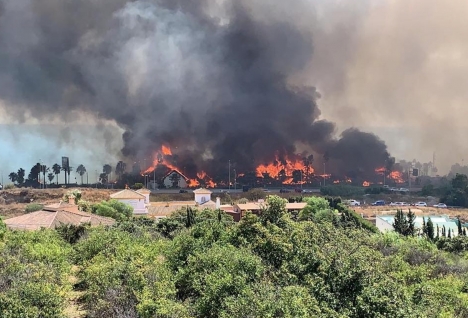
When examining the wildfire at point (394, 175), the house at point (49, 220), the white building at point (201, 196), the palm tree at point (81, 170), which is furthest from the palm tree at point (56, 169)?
the wildfire at point (394, 175)

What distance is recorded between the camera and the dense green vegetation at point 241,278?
12.7 meters

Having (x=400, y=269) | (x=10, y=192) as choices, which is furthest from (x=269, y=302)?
(x=10, y=192)

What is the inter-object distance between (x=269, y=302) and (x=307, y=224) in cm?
974

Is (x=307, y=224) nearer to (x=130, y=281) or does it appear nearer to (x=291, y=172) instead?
(x=130, y=281)

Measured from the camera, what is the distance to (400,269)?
63.8ft

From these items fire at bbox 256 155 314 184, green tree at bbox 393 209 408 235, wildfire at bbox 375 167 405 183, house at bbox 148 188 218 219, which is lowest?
green tree at bbox 393 209 408 235

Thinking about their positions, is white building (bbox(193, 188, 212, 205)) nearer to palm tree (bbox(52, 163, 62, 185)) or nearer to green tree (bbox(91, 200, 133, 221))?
green tree (bbox(91, 200, 133, 221))

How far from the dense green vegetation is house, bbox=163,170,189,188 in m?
73.2

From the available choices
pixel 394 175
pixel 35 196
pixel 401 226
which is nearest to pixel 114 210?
pixel 401 226

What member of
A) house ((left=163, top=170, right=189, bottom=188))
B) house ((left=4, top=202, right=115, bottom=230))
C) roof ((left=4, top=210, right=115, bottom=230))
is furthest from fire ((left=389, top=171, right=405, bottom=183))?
roof ((left=4, top=210, right=115, bottom=230))

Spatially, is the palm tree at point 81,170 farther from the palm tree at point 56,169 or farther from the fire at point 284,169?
the fire at point 284,169

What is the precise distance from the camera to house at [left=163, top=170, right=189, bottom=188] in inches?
3838

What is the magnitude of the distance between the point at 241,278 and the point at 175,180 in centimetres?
8440

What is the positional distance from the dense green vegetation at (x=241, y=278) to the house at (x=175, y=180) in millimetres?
73213
